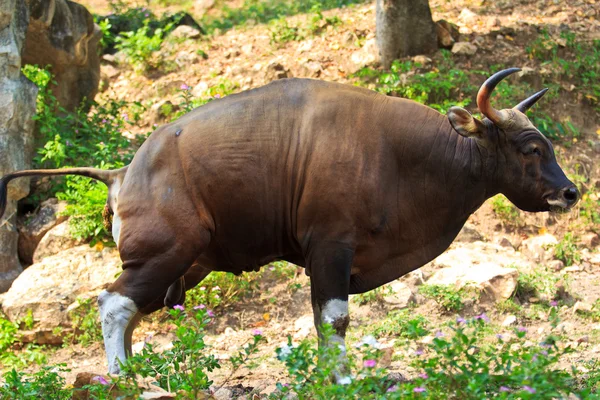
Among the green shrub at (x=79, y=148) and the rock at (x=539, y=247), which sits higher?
the green shrub at (x=79, y=148)

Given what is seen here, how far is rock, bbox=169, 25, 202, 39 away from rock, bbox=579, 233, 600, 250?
6.76 meters

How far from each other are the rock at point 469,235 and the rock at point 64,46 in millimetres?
4878

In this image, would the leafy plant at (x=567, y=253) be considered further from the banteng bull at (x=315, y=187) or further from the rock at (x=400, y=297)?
the banteng bull at (x=315, y=187)

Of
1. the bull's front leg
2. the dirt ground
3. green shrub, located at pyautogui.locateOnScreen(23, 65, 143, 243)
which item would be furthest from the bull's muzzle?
green shrub, located at pyautogui.locateOnScreen(23, 65, 143, 243)

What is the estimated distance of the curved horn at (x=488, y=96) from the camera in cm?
608

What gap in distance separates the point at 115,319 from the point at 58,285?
2.88 metres

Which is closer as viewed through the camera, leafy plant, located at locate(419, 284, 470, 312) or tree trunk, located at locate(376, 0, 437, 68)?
leafy plant, located at locate(419, 284, 470, 312)

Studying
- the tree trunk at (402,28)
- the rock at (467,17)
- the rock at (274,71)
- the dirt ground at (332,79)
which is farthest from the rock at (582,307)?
the rock at (467,17)

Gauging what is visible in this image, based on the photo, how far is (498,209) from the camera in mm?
9852

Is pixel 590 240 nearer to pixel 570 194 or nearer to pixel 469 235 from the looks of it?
pixel 469 235

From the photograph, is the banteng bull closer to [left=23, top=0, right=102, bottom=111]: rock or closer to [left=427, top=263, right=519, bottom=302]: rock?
[left=427, top=263, right=519, bottom=302]: rock

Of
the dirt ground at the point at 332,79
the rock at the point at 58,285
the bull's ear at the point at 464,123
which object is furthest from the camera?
the rock at the point at 58,285

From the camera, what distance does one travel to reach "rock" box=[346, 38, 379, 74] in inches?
459

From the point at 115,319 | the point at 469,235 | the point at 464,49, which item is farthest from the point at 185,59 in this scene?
the point at 115,319
